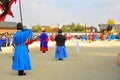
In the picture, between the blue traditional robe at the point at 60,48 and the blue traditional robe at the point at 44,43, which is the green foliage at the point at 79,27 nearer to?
the blue traditional robe at the point at 44,43

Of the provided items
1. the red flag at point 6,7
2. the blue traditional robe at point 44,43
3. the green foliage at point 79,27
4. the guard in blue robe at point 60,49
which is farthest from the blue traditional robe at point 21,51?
the green foliage at point 79,27

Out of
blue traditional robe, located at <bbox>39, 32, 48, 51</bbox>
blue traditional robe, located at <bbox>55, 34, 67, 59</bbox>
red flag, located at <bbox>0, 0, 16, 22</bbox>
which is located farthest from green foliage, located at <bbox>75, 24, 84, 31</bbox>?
blue traditional robe, located at <bbox>55, 34, 67, 59</bbox>

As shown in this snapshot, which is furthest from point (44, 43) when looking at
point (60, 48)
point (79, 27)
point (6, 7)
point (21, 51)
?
point (79, 27)

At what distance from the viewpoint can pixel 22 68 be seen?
1266 centimetres

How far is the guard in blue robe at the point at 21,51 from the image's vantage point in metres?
12.6

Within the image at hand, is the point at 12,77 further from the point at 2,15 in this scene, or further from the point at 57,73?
the point at 2,15

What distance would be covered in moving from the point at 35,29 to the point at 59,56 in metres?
130

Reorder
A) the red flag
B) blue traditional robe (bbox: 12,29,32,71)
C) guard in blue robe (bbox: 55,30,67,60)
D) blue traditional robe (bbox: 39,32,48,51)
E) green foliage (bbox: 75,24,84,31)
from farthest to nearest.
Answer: green foliage (bbox: 75,24,84,31) → blue traditional robe (bbox: 39,32,48,51) → the red flag → guard in blue robe (bbox: 55,30,67,60) → blue traditional robe (bbox: 12,29,32,71)

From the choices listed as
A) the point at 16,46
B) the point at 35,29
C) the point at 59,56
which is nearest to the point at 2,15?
the point at 59,56

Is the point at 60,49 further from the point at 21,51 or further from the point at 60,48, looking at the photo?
the point at 21,51

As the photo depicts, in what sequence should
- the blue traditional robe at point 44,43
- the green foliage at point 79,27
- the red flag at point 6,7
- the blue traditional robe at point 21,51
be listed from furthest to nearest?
the green foliage at point 79,27
the blue traditional robe at point 44,43
the red flag at point 6,7
the blue traditional robe at point 21,51

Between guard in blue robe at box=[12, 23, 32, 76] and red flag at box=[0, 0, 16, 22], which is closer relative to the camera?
guard in blue robe at box=[12, 23, 32, 76]

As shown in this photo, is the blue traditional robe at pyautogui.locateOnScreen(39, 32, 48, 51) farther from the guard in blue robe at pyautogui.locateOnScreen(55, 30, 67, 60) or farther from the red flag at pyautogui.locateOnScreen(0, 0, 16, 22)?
the guard in blue robe at pyautogui.locateOnScreen(55, 30, 67, 60)

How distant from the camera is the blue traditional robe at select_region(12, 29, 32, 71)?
41.3ft
